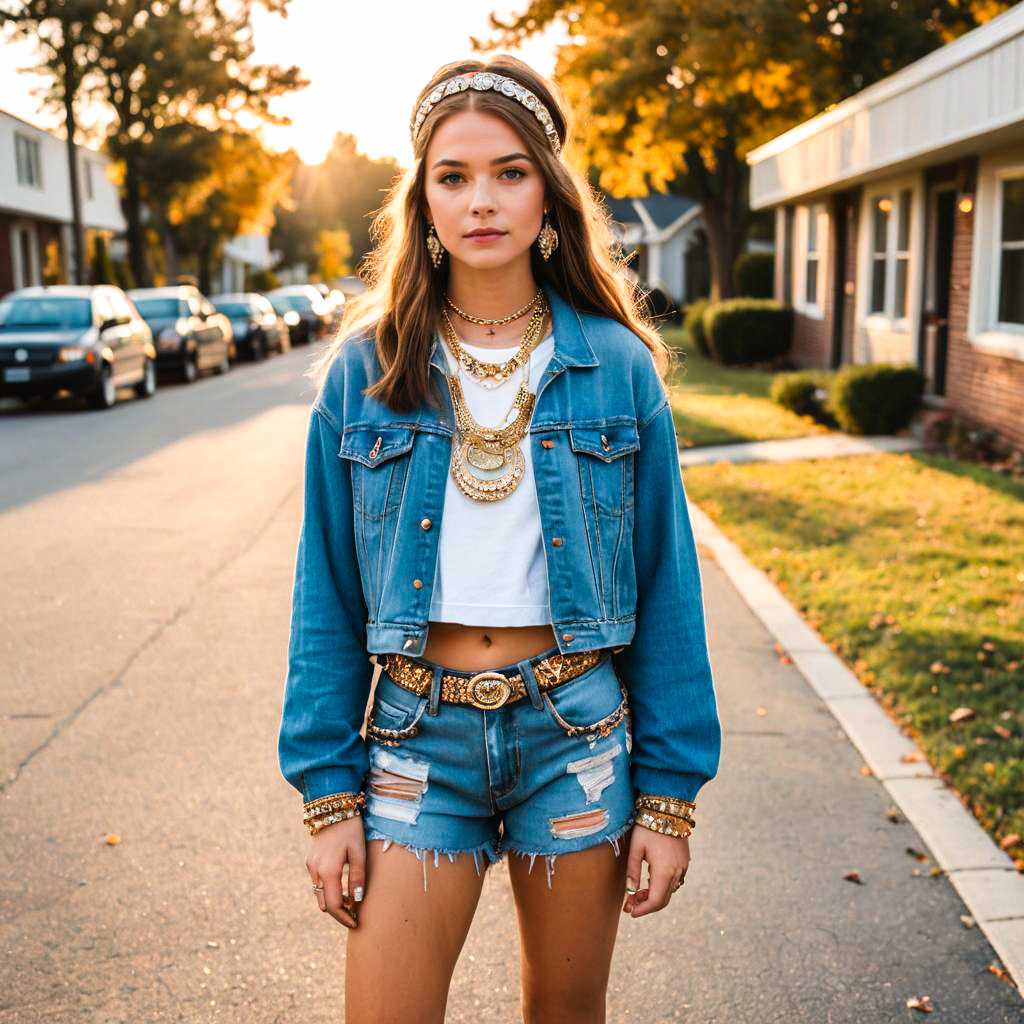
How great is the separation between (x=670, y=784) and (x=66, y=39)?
123 feet

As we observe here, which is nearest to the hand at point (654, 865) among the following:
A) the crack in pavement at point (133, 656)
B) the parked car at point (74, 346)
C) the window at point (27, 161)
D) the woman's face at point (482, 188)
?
the woman's face at point (482, 188)

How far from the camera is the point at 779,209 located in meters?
25.6

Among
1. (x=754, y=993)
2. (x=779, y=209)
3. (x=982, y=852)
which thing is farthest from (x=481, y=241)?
(x=779, y=209)

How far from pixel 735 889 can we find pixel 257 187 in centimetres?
5025

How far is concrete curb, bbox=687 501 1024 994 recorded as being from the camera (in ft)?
12.3

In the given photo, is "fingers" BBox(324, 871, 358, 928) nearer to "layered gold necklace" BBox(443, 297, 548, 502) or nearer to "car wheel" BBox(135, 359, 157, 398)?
"layered gold necklace" BBox(443, 297, 548, 502)

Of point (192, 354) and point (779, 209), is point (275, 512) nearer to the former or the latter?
point (192, 354)

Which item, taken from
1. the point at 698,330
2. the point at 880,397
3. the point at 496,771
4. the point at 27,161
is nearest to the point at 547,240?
the point at 496,771

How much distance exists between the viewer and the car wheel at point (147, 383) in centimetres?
2102

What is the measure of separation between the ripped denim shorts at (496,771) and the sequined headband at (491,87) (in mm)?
924

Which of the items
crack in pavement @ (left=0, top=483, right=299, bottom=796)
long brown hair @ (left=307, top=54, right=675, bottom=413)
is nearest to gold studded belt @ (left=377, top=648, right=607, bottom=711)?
long brown hair @ (left=307, top=54, right=675, bottom=413)

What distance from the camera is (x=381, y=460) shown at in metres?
2.24

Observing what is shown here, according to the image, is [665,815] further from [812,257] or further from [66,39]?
[66,39]

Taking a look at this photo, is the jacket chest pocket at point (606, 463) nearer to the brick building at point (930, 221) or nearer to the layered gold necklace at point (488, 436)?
the layered gold necklace at point (488, 436)
